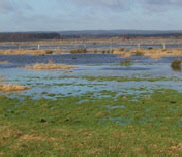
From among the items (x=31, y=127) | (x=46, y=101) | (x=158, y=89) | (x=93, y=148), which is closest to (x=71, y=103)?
(x=46, y=101)

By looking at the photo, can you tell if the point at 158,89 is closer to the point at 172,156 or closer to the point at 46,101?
the point at 46,101

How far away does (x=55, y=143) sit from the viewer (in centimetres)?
1111

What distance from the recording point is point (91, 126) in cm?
1372

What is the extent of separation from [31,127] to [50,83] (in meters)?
15.8

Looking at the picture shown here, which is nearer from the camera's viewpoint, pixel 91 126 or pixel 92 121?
pixel 91 126

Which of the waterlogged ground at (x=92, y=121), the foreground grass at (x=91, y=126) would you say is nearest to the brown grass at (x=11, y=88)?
the waterlogged ground at (x=92, y=121)

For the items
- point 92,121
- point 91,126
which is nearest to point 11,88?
point 92,121

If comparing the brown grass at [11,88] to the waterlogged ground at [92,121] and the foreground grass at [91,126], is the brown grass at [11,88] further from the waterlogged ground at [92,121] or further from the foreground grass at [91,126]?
the foreground grass at [91,126]

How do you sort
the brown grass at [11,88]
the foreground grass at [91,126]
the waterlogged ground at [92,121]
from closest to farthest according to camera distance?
the foreground grass at [91,126] < the waterlogged ground at [92,121] < the brown grass at [11,88]

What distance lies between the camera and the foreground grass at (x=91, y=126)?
10.5 m

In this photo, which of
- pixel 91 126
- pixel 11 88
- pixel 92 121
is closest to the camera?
pixel 91 126

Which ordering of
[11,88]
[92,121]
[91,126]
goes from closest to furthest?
[91,126]
[92,121]
[11,88]

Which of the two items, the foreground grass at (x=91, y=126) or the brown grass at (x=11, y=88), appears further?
the brown grass at (x=11, y=88)

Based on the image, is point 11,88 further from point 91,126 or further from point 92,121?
point 91,126
